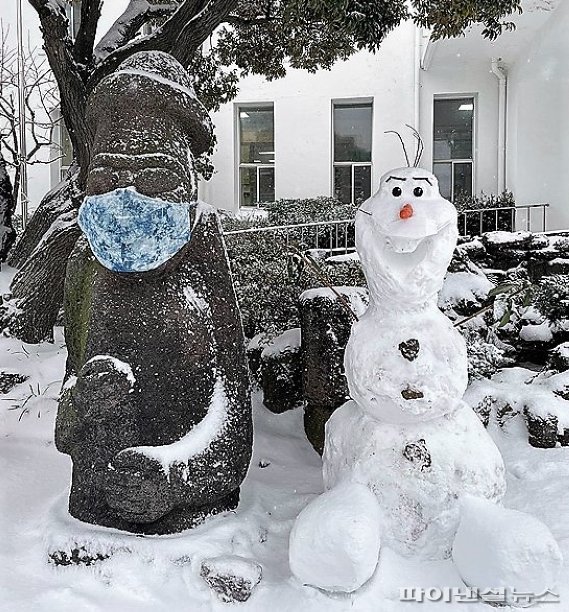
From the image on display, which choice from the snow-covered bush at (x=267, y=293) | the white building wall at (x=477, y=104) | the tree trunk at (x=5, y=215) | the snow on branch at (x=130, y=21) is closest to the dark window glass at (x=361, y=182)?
the white building wall at (x=477, y=104)

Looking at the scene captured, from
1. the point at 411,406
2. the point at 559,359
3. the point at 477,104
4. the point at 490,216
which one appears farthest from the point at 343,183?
the point at 411,406

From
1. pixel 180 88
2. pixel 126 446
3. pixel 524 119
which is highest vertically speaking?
pixel 524 119

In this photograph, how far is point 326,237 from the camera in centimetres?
951

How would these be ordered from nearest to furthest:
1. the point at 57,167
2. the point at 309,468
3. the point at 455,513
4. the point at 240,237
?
the point at 455,513
the point at 309,468
the point at 240,237
the point at 57,167

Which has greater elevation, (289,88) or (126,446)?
(289,88)

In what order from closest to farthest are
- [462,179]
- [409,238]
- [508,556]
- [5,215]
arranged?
[508,556] → [409,238] → [5,215] → [462,179]

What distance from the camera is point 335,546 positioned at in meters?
1.85

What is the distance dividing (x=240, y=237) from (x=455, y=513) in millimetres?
3782

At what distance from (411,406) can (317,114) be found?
999cm

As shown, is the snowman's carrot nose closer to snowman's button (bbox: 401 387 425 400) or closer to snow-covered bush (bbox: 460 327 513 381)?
snowman's button (bbox: 401 387 425 400)

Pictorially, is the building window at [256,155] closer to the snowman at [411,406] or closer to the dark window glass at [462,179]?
the dark window glass at [462,179]

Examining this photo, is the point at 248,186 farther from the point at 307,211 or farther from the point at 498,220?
the point at 498,220

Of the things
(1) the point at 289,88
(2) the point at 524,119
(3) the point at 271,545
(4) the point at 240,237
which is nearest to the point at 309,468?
(3) the point at 271,545

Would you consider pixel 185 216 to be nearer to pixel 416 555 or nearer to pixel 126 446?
pixel 126 446
